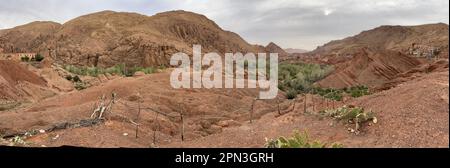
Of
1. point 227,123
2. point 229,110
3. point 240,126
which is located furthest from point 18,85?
point 240,126

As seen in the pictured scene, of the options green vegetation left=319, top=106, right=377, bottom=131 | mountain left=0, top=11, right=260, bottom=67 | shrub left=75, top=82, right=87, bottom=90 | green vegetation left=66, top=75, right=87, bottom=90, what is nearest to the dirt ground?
green vegetation left=319, top=106, right=377, bottom=131

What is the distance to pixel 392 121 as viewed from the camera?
7.12 m

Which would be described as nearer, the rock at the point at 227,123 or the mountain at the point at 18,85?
the rock at the point at 227,123

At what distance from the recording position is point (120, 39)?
6044 centimetres

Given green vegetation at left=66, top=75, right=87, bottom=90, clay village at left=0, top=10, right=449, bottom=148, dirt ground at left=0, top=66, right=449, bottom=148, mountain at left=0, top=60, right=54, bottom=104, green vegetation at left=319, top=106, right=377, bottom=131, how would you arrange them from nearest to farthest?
dirt ground at left=0, top=66, right=449, bottom=148 < clay village at left=0, top=10, right=449, bottom=148 < green vegetation at left=319, top=106, right=377, bottom=131 < mountain at left=0, top=60, right=54, bottom=104 < green vegetation at left=66, top=75, right=87, bottom=90

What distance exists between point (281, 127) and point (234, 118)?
198 inches

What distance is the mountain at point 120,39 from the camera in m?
51.8

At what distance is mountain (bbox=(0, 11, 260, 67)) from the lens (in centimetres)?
5184

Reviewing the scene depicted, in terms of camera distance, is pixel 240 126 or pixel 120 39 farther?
pixel 120 39

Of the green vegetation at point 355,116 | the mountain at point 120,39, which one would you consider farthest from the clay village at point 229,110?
the mountain at point 120,39

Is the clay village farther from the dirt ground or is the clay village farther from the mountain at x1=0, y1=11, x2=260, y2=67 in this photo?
the mountain at x1=0, y1=11, x2=260, y2=67

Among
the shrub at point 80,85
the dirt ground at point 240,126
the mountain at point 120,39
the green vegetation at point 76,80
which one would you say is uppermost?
the mountain at point 120,39

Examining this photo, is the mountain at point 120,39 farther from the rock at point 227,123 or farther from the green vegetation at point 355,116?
the green vegetation at point 355,116

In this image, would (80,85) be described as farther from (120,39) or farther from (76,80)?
(120,39)
